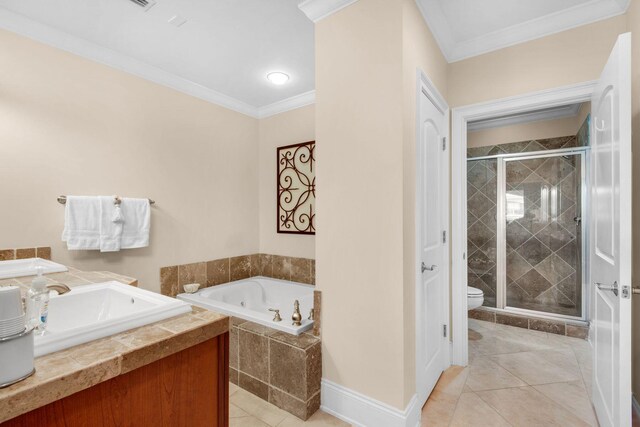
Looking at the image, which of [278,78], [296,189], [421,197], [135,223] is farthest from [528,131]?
[135,223]

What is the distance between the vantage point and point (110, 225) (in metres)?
2.24

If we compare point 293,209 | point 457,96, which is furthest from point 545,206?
point 293,209

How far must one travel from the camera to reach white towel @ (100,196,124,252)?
220 centimetres

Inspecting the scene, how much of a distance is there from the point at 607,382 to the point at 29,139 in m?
3.50

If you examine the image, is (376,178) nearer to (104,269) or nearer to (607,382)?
(607,382)

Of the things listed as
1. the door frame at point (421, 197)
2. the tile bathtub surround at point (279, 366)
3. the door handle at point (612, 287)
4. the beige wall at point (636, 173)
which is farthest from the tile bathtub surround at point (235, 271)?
the beige wall at point (636, 173)

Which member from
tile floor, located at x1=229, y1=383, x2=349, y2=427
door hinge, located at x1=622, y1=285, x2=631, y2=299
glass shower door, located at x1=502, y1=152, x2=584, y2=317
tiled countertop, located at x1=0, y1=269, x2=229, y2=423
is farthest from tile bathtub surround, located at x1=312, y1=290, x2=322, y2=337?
glass shower door, located at x1=502, y1=152, x2=584, y2=317

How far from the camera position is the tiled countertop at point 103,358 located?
1.91ft

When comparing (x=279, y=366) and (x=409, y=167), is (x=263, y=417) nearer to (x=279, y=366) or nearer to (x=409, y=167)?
A: (x=279, y=366)

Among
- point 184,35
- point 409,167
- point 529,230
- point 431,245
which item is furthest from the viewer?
point 529,230

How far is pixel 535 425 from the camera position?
1.69 metres

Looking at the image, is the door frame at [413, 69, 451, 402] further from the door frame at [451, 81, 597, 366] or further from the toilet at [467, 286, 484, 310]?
the toilet at [467, 286, 484, 310]

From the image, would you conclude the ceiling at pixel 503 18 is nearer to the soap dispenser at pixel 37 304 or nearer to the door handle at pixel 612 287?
the door handle at pixel 612 287

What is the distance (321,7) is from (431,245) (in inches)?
62.7
